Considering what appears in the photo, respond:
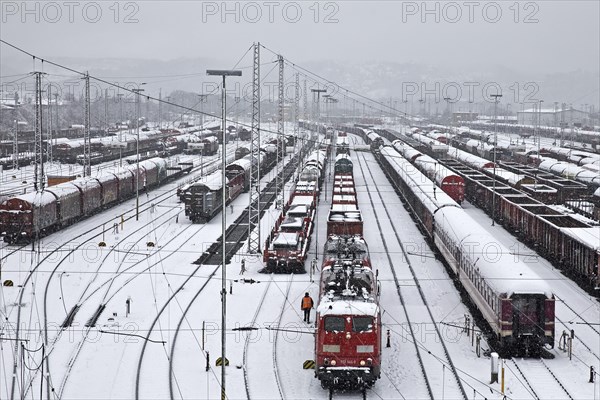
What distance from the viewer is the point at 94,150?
90062 millimetres

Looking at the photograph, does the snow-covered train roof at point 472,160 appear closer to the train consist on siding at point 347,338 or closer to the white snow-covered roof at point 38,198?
the white snow-covered roof at point 38,198

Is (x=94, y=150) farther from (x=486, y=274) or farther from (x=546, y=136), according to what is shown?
(x=546, y=136)

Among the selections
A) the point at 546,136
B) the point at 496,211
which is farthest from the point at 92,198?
the point at 546,136

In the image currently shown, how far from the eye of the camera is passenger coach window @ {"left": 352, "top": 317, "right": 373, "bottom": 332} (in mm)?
17734

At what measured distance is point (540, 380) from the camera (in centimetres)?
1892

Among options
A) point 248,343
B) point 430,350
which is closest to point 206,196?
point 248,343

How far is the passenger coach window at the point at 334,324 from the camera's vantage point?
17781mm

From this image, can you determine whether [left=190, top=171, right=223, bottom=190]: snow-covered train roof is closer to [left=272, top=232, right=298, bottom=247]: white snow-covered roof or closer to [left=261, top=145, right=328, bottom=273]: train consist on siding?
[left=261, top=145, right=328, bottom=273]: train consist on siding

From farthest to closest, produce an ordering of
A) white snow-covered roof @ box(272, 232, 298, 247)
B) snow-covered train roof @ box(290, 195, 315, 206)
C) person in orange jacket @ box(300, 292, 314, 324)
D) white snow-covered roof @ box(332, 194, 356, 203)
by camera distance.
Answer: white snow-covered roof @ box(332, 194, 356, 203)
snow-covered train roof @ box(290, 195, 315, 206)
white snow-covered roof @ box(272, 232, 298, 247)
person in orange jacket @ box(300, 292, 314, 324)

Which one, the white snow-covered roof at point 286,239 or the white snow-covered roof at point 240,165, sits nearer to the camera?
the white snow-covered roof at point 286,239

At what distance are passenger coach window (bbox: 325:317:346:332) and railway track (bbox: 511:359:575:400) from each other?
15.8ft

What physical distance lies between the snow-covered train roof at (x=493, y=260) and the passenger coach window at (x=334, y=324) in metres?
5.29

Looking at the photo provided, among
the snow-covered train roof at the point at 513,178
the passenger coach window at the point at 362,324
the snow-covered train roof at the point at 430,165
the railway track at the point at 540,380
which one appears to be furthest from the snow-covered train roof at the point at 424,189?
the passenger coach window at the point at 362,324

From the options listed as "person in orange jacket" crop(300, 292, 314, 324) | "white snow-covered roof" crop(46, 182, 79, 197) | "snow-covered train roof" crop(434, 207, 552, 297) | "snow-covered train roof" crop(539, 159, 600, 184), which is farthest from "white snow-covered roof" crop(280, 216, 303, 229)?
"snow-covered train roof" crop(539, 159, 600, 184)
